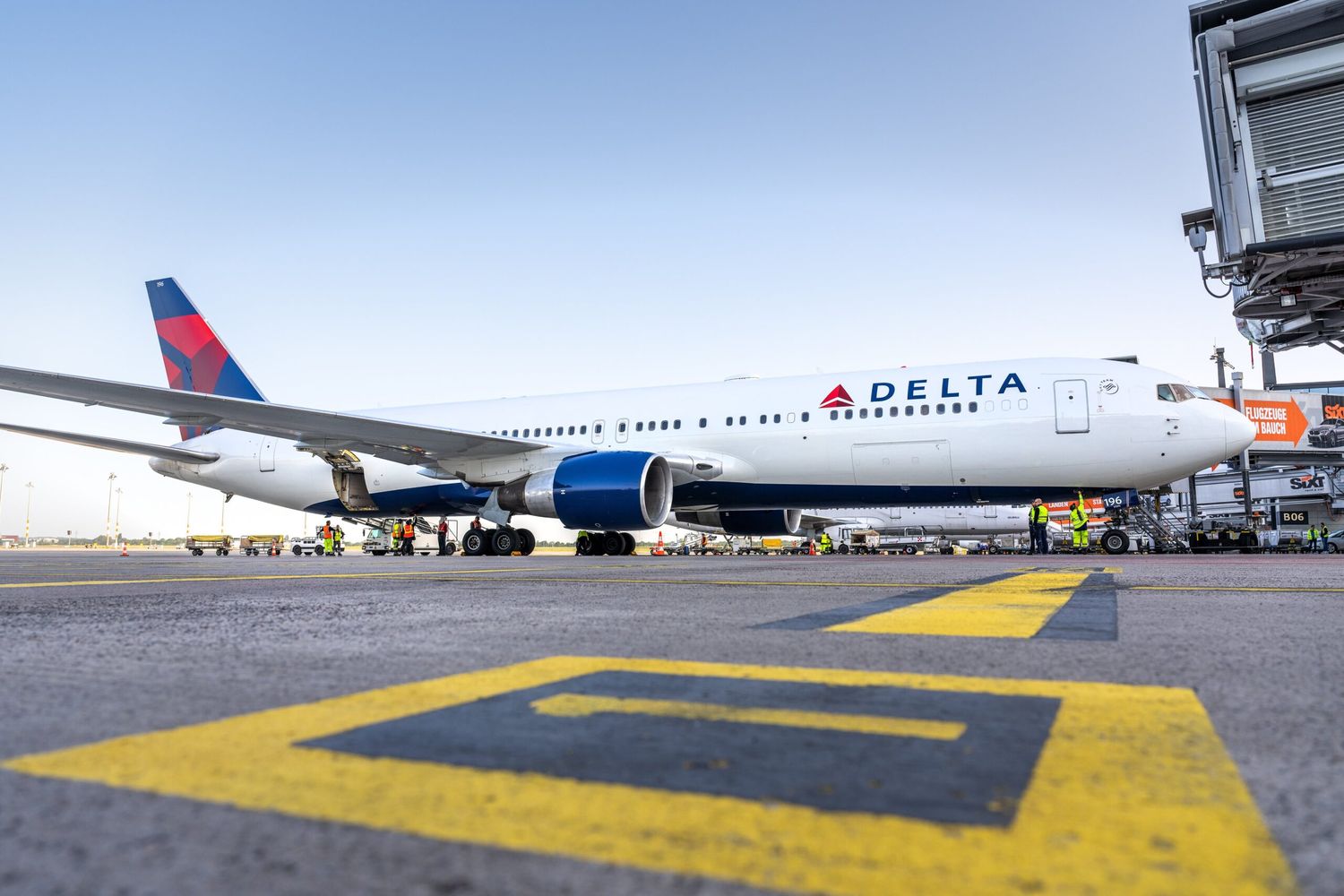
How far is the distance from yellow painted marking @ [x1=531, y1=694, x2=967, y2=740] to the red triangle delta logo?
1106cm

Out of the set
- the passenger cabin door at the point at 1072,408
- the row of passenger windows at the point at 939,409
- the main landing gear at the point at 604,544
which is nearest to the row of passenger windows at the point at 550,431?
the main landing gear at the point at 604,544

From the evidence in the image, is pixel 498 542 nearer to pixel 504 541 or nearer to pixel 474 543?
pixel 504 541

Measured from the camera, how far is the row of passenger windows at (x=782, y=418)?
37.9 ft

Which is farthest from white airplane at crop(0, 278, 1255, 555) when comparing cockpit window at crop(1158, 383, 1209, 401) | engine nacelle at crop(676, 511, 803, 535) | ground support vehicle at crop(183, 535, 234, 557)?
ground support vehicle at crop(183, 535, 234, 557)

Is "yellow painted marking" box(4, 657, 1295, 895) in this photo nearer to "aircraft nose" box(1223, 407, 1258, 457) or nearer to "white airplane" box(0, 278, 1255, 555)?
"white airplane" box(0, 278, 1255, 555)

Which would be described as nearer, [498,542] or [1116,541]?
[498,542]

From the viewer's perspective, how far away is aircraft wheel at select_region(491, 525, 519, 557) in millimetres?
13836

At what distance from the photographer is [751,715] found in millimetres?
1393

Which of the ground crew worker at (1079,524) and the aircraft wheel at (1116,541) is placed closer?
the ground crew worker at (1079,524)

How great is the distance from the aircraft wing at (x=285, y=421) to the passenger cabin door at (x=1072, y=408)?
7308mm

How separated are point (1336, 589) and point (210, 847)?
214 inches

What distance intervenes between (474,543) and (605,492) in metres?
4.15

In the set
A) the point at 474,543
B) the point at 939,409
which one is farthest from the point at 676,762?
the point at 474,543

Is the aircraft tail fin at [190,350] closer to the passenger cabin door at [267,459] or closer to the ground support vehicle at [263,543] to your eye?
the passenger cabin door at [267,459]
